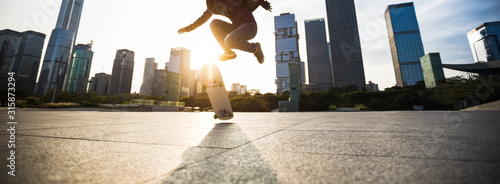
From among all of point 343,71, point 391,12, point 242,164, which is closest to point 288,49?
point 343,71

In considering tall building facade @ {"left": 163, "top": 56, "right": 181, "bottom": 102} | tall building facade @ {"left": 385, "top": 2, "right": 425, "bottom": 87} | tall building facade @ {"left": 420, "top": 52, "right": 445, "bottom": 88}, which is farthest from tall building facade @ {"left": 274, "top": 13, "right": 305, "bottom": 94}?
tall building facade @ {"left": 420, "top": 52, "right": 445, "bottom": 88}

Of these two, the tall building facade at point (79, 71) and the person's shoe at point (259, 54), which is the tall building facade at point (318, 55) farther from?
the tall building facade at point (79, 71)

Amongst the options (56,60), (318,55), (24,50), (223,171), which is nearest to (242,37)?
(223,171)

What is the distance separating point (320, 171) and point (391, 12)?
6017 inches

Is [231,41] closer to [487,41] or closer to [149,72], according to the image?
[149,72]

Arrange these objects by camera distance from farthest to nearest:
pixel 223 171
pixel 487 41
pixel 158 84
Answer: pixel 158 84 → pixel 487 41 → pixel 223 171

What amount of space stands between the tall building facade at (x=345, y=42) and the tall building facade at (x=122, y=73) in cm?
14461

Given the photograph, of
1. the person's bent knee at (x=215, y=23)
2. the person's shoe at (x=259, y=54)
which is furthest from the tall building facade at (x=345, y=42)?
the person's bent knee at (x=215, y=23)

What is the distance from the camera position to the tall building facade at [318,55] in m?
134

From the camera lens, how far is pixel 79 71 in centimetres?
11844

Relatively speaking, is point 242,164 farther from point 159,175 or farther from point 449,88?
point 449,88

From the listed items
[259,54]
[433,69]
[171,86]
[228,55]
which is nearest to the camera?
[228,55]

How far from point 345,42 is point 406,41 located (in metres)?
37.6

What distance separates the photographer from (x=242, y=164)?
771 millimetres
